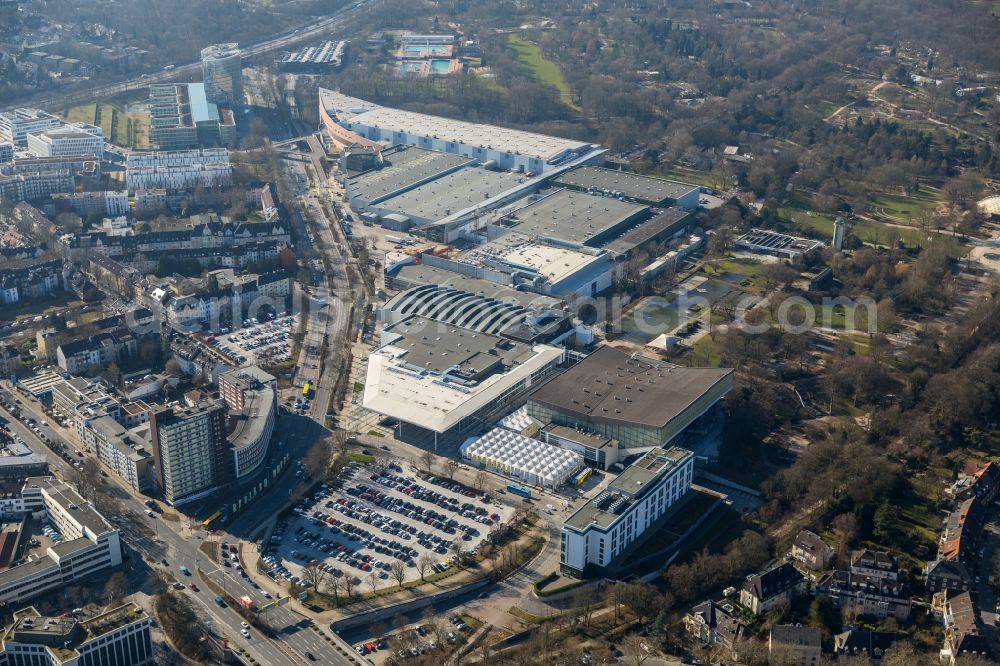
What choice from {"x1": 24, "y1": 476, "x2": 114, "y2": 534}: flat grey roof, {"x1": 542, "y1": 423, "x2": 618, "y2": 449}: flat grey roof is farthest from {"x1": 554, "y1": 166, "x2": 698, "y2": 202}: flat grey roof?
{"x1": 24, "y1": 476, "x2": 114, "y2": 534}: flat grey roof

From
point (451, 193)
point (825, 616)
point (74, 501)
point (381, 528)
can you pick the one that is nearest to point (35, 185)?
point (451, 193)

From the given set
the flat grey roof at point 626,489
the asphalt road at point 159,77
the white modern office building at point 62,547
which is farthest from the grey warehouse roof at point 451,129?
the white modern office building at point 62,547

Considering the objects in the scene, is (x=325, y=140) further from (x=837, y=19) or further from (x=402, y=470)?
(x=837, y=19)

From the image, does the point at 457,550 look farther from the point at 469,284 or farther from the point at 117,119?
the point at 117,119

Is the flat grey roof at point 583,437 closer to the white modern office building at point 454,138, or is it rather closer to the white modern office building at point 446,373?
the white modern office building at point 446,373

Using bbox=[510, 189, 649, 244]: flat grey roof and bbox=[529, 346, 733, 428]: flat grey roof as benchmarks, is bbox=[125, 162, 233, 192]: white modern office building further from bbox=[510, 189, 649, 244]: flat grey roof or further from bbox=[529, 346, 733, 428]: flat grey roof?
bbox=[529, 346, 733, 428]: flat grey roof

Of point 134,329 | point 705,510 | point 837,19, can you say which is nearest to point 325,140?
point 134,329
